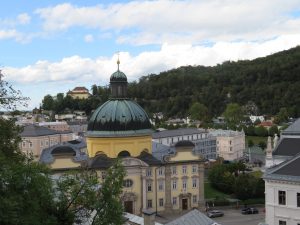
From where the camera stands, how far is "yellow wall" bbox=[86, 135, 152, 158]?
5909 cm

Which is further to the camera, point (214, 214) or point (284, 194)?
point (214, 214)

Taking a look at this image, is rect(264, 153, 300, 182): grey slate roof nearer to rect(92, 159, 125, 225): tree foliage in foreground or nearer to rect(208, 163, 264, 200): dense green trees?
rect(92, 159, 125, 225): tree foliage in foreground

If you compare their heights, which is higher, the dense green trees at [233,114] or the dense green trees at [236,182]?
the dense green trees at [233,114]

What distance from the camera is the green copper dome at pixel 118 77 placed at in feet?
209

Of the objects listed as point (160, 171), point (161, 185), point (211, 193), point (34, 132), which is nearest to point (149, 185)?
point (161, 185)

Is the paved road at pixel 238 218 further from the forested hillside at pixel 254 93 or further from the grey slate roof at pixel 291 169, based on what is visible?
the forested hillside at pixel 254 93

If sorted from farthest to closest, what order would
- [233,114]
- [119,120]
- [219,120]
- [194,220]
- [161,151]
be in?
[219,120] < [233,114] < [161,151] < [119,120] < [194,220]

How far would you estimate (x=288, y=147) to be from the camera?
4288 centimetres

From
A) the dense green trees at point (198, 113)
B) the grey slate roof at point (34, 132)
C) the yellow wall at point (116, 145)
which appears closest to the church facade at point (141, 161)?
the yellow wall at point (116, 145)

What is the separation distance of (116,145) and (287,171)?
25430 millimetres

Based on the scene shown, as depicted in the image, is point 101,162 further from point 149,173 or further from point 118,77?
point 118,77

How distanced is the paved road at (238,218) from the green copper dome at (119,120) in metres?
13.1

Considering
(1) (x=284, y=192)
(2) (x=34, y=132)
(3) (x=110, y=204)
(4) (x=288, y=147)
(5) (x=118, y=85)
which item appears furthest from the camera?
(2) (x=34, y=132)

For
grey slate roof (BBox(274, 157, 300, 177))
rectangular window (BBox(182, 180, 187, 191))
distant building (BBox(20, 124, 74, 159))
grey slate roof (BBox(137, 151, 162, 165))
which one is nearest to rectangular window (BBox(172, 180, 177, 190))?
rectangular window (BBox(182, 180, 187, 191))
